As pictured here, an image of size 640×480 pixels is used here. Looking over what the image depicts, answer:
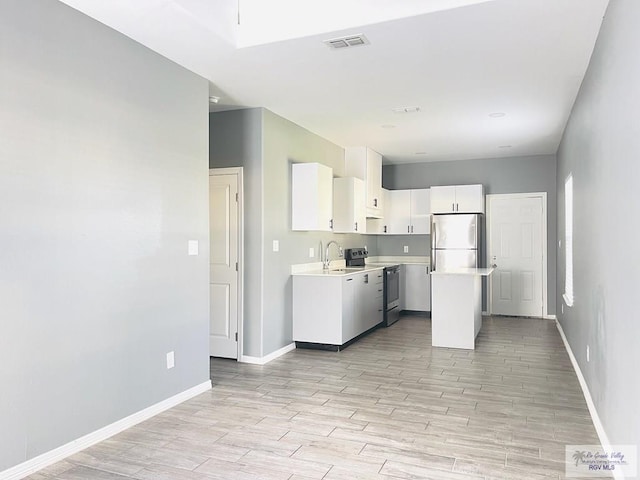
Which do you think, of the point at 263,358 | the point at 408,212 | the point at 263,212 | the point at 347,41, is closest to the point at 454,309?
the point at 263,358

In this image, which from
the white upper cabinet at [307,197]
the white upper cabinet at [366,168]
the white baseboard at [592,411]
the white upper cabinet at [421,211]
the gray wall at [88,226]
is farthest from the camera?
the white upper cabinet at [421,211]

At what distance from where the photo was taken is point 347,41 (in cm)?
340

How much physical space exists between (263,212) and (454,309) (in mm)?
2494

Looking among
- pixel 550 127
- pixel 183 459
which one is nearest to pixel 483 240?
pixel 550 127

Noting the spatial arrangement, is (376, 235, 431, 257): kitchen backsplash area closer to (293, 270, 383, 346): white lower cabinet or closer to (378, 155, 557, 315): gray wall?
(378, 155, 557, 315): gray wall

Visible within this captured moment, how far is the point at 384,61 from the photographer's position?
149 inches

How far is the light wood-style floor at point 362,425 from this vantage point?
274 centimetres

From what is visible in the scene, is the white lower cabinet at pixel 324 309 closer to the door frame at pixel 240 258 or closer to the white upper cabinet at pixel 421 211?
the door frame at pixel 240 258

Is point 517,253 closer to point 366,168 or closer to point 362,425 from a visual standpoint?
point 366,168

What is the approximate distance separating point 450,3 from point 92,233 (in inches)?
101

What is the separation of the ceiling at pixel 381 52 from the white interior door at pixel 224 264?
2.99 ft

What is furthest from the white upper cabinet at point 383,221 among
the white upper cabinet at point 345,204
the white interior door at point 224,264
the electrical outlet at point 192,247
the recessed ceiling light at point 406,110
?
the electrical outlet at point 192,247

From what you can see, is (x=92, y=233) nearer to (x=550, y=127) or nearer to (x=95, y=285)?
(x=95, y=285)

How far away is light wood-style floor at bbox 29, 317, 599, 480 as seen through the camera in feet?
8.99
